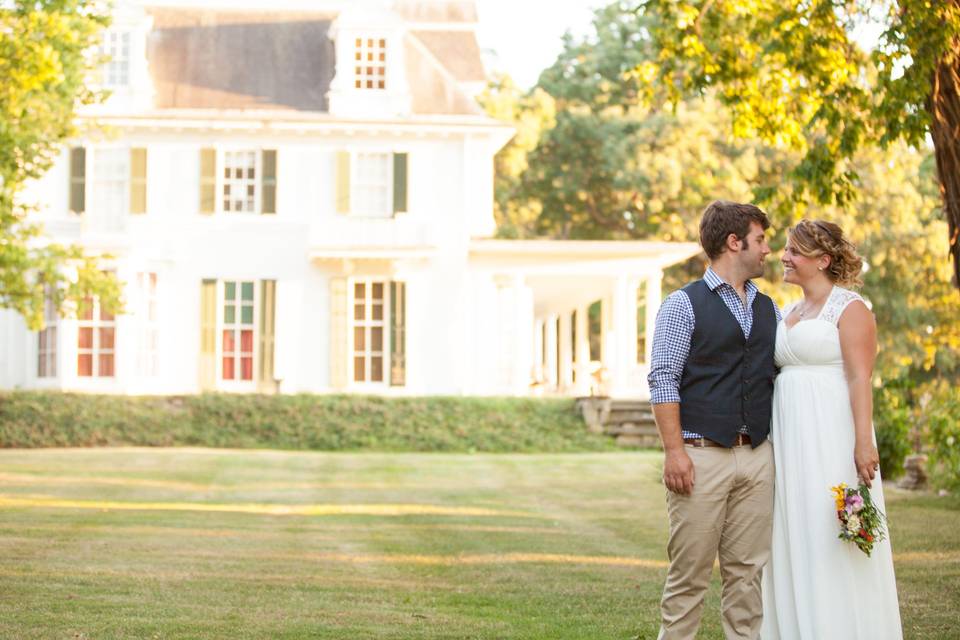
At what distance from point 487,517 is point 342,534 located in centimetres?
186

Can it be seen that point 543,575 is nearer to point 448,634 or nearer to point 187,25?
point 448,634

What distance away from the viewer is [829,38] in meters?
11.3

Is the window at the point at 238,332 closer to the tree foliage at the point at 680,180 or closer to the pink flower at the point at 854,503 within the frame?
the tree foliage at the point at 680,180

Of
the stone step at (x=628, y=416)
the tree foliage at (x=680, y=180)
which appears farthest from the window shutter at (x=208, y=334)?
the tree foliage at (x=680, y=180)

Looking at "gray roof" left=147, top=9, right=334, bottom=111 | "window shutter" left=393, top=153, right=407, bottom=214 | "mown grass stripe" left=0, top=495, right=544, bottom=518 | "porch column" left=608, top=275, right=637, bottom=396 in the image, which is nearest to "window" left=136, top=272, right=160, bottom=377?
"gray roof" left=147, top=9, right=334, bottom=111

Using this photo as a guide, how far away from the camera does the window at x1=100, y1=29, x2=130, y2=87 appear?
2620 cm

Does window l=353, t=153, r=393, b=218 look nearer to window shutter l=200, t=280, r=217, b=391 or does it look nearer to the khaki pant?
window shutter l=200, t=280, r=217, b=391

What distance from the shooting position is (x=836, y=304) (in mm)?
5543

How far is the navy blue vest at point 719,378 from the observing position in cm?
531

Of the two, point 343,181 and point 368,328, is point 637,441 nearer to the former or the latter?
point 368,328

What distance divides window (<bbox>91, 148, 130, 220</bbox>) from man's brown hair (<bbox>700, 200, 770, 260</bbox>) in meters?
21.9

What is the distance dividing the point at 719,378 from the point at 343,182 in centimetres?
2128

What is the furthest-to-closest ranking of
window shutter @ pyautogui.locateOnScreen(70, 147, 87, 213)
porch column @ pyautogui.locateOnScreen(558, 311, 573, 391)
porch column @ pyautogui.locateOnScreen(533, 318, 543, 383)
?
porch column @ pyautogui.locateOnScreen(558, 311, 573, 391), porch column @ pyautogui.locateOnScreen(533, 318, 543, 383), window shutter @ pyautogui.locateOnScreen(70, 147, 87, 213)

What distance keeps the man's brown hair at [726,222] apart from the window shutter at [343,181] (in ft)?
68.9
